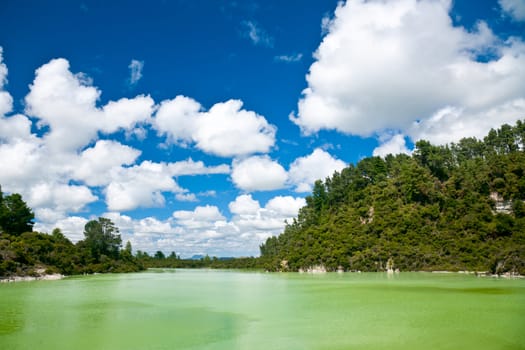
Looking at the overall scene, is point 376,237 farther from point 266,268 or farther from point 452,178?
point 266,268

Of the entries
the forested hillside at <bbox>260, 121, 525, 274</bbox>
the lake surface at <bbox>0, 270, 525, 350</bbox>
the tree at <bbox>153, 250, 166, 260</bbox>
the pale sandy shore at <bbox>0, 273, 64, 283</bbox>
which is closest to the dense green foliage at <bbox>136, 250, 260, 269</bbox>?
the tree at <bbox>153, 250, 166, 260</bbox>

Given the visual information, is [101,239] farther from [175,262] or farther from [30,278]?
[175,262]

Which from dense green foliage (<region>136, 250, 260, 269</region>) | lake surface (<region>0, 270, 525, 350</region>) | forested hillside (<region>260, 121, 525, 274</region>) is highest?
forested hillside (<region>260, 121, 525, 274</region>)

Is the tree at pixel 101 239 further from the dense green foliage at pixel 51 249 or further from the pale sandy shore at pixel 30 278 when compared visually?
the pale sandy shore at pixel 30 278

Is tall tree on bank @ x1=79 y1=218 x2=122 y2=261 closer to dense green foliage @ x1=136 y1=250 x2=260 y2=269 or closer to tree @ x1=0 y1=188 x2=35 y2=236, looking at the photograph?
tree @ x1=0 y1=188 x2=35 y2=236

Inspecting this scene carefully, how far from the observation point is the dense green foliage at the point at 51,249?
58.2m

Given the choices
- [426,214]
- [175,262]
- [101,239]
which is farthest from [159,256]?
[426,214]

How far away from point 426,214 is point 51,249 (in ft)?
227

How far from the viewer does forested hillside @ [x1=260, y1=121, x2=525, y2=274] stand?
2279 inches

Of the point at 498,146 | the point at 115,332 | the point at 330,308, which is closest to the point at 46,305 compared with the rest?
the point at 115,332

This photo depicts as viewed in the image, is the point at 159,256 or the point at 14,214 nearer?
the point at 14,214

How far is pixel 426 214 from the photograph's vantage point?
69.3m

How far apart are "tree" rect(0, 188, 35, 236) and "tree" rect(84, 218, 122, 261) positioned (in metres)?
17.6

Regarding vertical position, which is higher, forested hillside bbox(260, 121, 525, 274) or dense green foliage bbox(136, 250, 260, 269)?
forested hillside bbox(260, 121, 525, 274)
